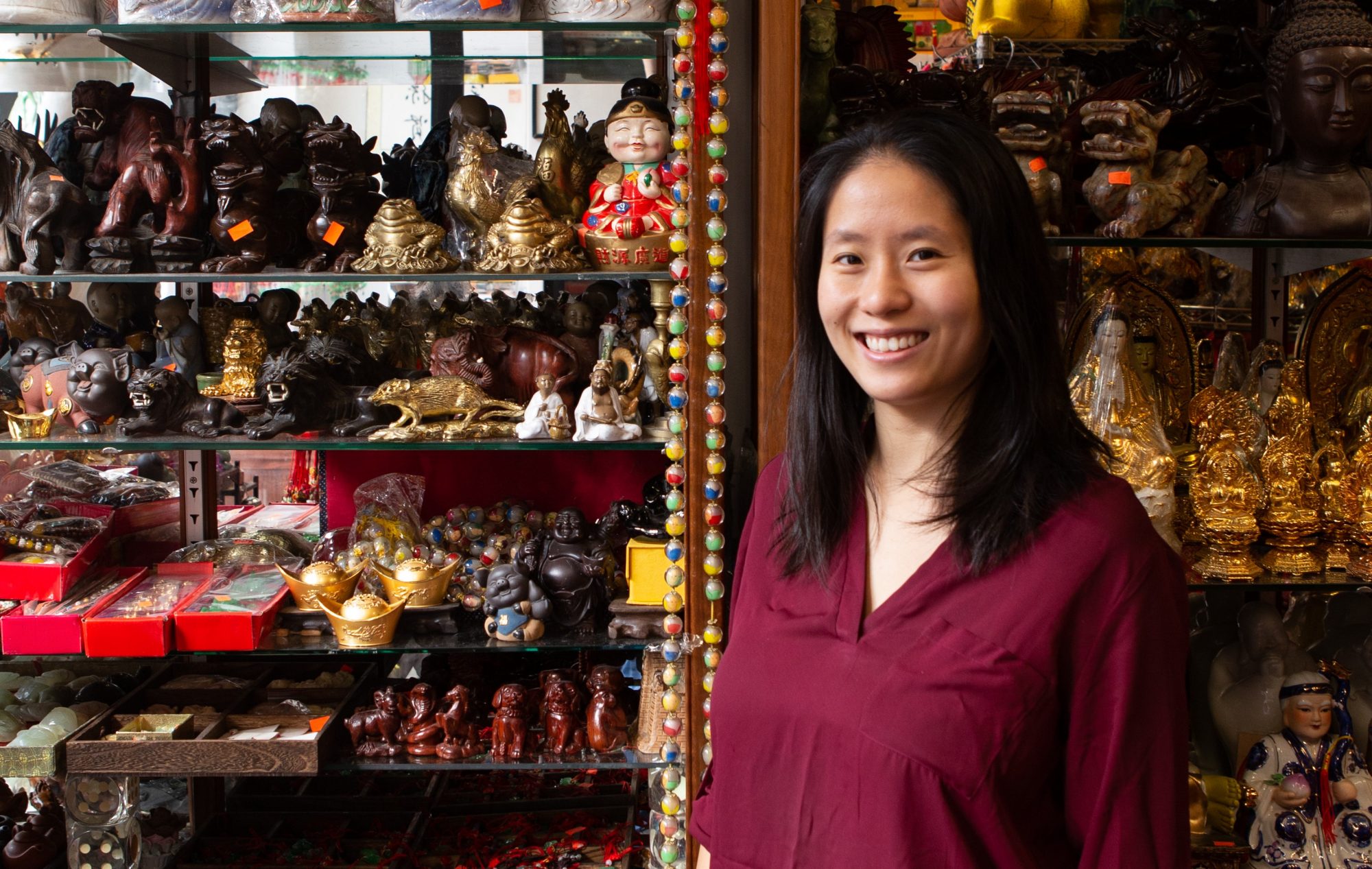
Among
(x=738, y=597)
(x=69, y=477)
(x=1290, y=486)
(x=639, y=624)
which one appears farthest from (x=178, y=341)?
(x=1290, y=486)

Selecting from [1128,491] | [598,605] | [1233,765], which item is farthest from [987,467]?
[1233,765]

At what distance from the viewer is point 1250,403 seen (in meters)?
2.42

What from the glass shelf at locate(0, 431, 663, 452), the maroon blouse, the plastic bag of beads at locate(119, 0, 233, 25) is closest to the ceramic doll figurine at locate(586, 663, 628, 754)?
the glass shelf at locate(0, 431, 663, 452)

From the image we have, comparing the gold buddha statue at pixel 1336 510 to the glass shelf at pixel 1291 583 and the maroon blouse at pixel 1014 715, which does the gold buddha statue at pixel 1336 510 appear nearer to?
the glass shelf at pixel 1291 583

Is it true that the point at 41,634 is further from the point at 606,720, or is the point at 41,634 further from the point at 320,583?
the point at 606,720

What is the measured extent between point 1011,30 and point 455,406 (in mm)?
1530

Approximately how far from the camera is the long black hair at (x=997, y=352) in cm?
116

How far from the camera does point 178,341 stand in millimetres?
2621

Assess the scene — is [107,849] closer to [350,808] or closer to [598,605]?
[350,808]

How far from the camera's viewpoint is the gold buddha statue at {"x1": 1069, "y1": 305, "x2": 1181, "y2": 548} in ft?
7.31

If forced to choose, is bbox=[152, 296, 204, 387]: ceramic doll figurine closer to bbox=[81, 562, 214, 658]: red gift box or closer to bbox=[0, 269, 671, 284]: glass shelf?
bbox=[0, 269, 671, 284]: glass shelf

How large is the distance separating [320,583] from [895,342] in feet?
5.57

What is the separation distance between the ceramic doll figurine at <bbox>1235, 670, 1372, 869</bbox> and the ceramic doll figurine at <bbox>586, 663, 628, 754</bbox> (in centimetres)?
134

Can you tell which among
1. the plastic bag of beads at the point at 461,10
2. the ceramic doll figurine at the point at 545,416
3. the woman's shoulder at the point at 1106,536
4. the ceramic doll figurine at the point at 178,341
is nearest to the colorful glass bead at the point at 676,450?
the ceramic doll figurine at the point at 545,416
